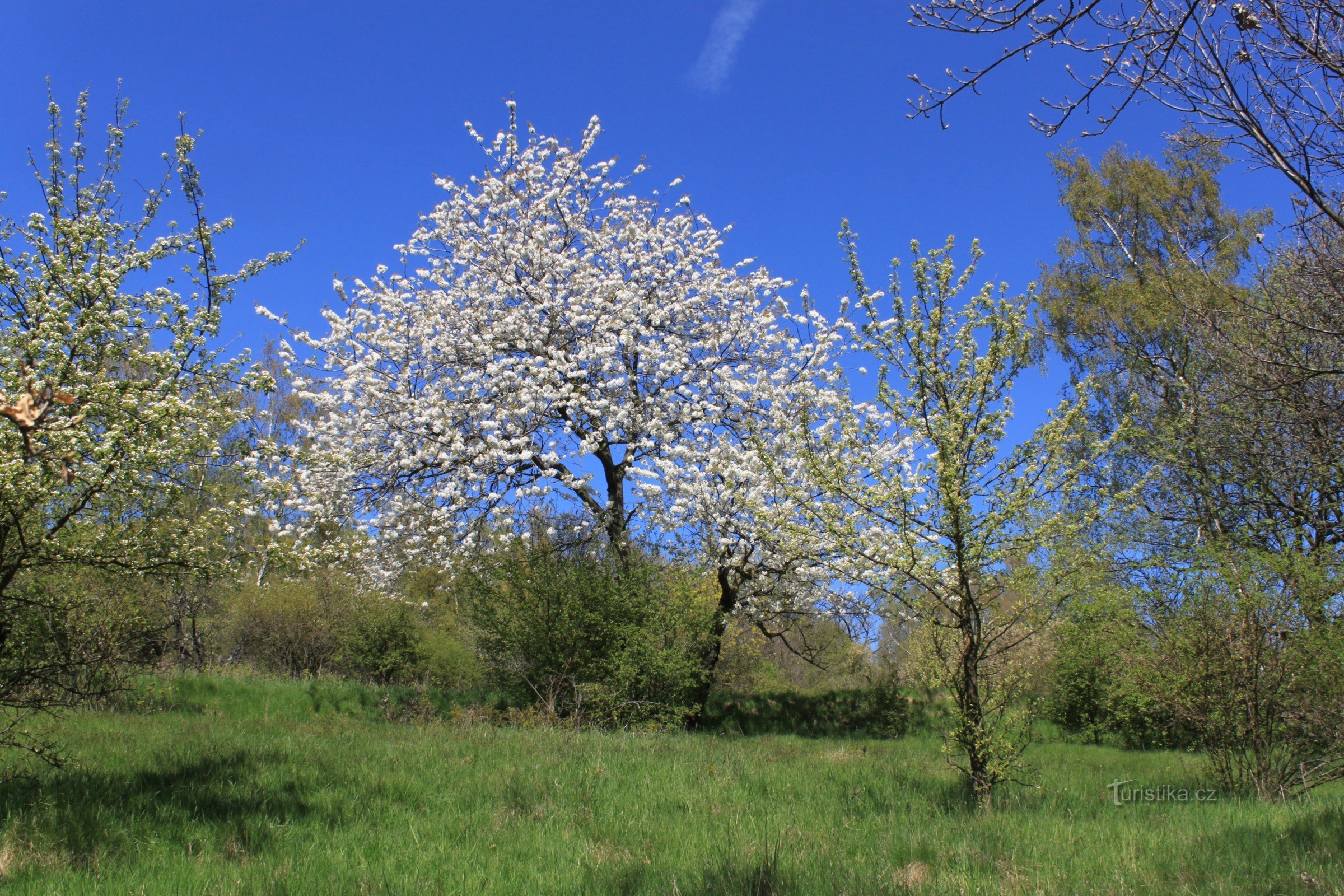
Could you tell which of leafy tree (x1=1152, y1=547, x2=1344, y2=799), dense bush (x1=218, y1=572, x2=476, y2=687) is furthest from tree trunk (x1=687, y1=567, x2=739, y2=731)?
leafy tree (x1=1152, y1=547, x2=1344, y2=799)

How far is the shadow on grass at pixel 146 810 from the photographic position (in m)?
4.06

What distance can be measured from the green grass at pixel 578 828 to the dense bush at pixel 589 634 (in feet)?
12.7

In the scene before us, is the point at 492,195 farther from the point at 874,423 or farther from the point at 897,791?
the point at 897,791

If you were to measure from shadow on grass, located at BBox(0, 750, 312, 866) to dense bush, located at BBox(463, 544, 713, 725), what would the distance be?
5861mm

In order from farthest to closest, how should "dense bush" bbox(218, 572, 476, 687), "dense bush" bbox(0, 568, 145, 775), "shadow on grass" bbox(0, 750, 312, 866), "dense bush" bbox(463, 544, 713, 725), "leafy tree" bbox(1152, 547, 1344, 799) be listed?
"dense bush" bbox(218, 572, 476, 687)
"dense bush" bbox(463, 544, 713, 725)
"leafy tree" bbox(1152, 547, 1344, 799)
"dense bush" bbox(0, 568, 145, 775)
"shadow on grass" bbox(0, 750, 312, 866)

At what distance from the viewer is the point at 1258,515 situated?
13.5 m

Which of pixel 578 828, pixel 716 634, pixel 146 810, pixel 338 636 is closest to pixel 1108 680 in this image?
pixel 716 634

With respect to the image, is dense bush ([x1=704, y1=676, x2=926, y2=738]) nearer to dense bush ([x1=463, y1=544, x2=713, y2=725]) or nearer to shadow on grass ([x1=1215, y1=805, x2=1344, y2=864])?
dense bush ([x1=463, y1=544, x2=713, y2=725])

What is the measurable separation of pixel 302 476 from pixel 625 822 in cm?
925

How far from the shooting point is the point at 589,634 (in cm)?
1173

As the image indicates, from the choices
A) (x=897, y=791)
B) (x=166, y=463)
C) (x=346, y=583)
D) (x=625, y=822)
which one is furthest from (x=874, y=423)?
(x=346, y=583)

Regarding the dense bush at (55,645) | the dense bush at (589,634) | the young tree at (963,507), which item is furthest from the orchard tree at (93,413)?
the dense bush at (589,634)

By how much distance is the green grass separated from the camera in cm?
367

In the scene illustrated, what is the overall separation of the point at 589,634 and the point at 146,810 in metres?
7.45
